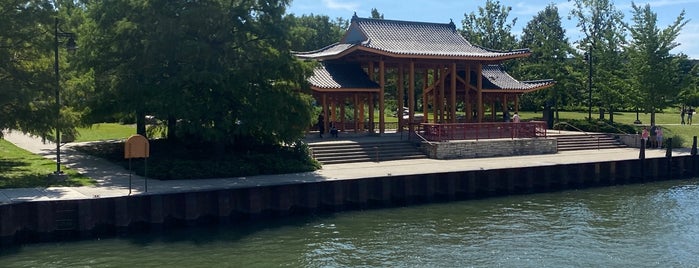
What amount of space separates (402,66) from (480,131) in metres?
6.46

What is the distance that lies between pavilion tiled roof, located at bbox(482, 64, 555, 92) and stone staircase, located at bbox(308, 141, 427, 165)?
11.5 m

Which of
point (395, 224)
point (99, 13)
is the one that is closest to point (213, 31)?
Result: point (99, 13)

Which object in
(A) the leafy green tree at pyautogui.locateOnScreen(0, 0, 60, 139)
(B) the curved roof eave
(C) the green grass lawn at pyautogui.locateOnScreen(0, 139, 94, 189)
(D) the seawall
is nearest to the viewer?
(D) the seawall

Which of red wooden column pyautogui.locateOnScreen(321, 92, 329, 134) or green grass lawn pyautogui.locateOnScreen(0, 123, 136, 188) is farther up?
red wooden column pyautogui.locateOnScreen(321, 92, 329, 134)

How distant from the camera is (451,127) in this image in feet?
114

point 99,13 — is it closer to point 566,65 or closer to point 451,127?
point 451,127

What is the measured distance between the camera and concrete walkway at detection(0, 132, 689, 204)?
21906 millimetres

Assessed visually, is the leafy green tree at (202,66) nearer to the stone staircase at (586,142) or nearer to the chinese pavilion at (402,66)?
the chinese pavilion at (402,66)

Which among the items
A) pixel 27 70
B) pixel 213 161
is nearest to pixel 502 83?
pixel 213 161

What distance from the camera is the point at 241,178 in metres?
26.0

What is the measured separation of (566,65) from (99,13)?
37.5 m

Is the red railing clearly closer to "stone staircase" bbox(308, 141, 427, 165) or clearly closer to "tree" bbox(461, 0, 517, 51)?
"stone staircase" bbox(308, 141, 427, 165)

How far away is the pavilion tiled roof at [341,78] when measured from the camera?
3722 cm

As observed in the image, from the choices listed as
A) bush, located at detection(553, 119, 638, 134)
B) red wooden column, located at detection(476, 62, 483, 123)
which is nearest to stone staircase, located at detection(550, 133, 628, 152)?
bush, located at detection(553, 119, 638, 134)
